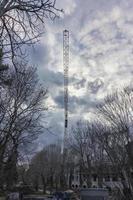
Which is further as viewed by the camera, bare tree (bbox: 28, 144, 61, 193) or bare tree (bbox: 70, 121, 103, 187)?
bare tree (bbox: 28, 144, 61, 193)

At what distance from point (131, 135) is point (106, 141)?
7521mm

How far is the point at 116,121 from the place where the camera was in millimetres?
37719

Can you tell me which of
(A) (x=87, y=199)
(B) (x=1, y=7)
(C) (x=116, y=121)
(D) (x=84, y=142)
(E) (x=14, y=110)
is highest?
(D) (x=84, y=142)

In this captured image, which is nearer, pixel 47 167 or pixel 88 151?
pixel 88 151

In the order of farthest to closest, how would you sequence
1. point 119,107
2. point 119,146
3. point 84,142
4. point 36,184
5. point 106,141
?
point 36,184 < point 84,142 < point 106,141 < point 119,146 < point 119,107

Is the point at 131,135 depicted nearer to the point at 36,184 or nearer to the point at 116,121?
the point at 116,121

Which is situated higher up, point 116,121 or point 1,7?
point 116,121

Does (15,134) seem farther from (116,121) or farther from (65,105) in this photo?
(65,105)

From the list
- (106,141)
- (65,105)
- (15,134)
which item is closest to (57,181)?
(65,105)

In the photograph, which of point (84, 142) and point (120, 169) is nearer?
point (120, 169)

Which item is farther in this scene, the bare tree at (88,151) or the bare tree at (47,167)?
the bare tree at (47,167)

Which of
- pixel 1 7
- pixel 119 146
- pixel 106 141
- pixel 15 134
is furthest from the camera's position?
pixel 106 141

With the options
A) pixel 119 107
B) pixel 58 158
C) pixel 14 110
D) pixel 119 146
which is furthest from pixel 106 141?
pixel 58 158

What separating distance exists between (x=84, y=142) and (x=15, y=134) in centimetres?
4108
